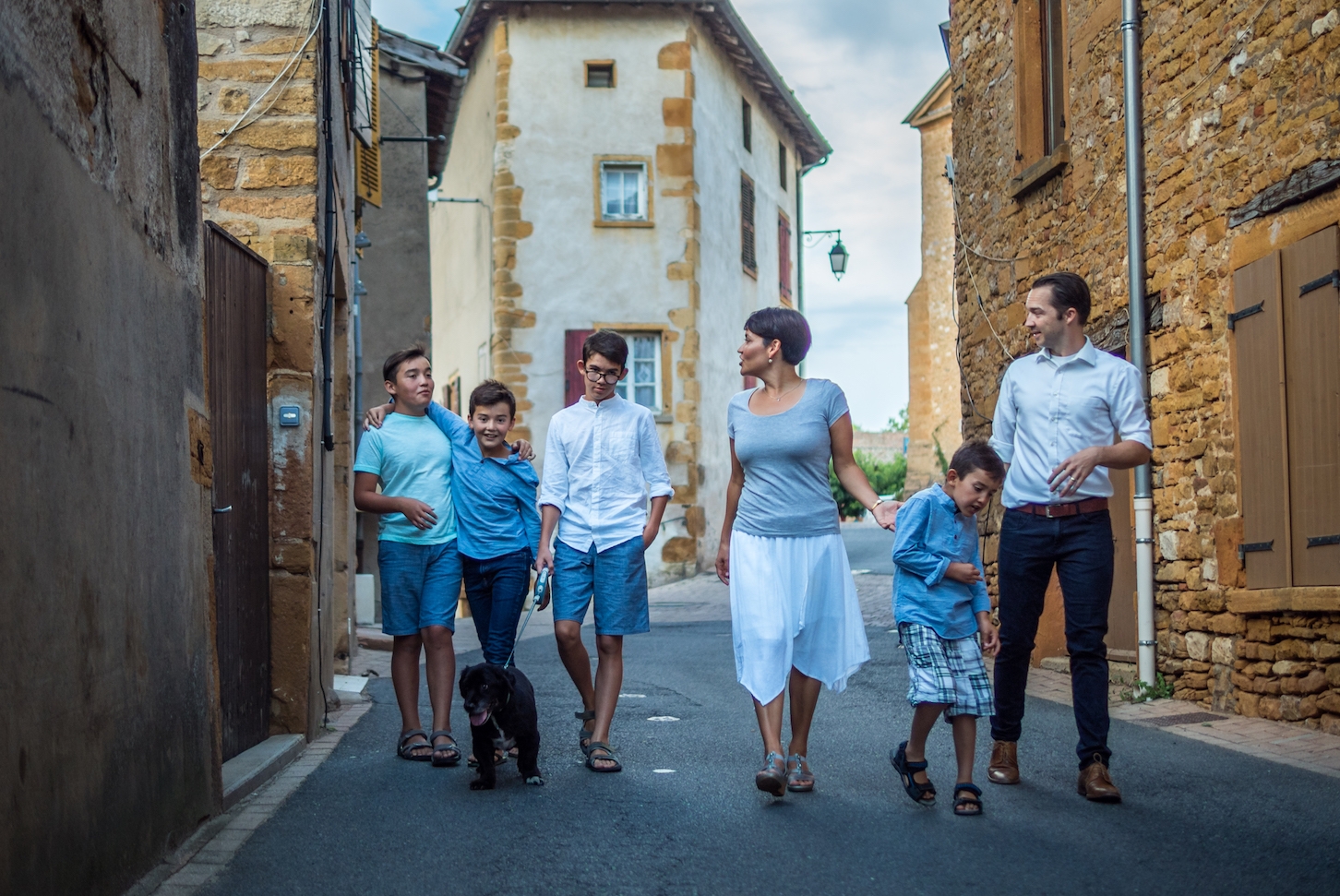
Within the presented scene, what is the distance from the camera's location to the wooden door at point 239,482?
18.6ft

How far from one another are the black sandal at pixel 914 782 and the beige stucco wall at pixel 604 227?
→ 16873 millimetres

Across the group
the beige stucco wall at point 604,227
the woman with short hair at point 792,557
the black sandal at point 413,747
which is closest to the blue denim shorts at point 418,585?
the black sandal at point 413,747

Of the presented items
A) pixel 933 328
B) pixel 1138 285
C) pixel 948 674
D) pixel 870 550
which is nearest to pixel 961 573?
pixel 948 674

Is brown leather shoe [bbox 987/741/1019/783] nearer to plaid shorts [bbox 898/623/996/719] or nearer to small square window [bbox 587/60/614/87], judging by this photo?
plaid shorts [bbox 898/623/996/719]

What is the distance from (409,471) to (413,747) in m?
1.13

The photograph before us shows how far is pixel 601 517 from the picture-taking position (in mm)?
5883

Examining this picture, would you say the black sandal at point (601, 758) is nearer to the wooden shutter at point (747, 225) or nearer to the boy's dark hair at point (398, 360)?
the boy's dark hair at point (398, 360)

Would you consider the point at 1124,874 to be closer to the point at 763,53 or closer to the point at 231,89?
the point at 231,89

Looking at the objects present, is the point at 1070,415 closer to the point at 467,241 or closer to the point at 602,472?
the point at 602,472

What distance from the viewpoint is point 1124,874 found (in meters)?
3.91

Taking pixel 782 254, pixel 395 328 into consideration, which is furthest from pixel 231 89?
pixel 782 254

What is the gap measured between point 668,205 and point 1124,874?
19.6 m

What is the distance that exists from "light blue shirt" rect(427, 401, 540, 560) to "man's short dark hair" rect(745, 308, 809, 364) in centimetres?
130

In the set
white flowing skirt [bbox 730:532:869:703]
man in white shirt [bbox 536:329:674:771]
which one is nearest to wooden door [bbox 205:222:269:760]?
man in white shirt [bbox 536:329:674:771]
